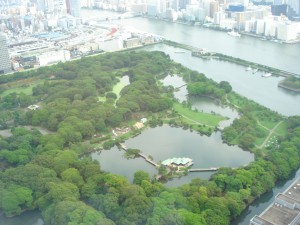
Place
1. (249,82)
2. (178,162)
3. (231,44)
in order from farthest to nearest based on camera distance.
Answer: (231,44) < (249,82) < (178,162)

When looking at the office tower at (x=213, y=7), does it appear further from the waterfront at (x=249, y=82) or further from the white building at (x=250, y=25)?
the waterfront at (x=249, y=82)

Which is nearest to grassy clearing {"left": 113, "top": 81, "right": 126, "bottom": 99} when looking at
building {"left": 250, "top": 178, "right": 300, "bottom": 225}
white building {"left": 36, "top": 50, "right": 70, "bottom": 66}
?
white building {"left": 36, "top": 50, "right": 70, "bottom": 66}

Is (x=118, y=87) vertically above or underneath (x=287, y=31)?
underneath

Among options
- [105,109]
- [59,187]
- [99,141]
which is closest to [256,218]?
[59,187]

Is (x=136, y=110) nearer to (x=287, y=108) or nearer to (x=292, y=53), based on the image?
(x=287, y=108)

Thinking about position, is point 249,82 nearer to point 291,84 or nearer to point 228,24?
point 291,84

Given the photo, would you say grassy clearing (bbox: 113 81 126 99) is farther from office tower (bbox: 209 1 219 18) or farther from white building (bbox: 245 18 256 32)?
office tower (bbox: 209 1 219 18)

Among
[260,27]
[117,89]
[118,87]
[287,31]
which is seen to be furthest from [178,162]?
[260,27]
